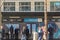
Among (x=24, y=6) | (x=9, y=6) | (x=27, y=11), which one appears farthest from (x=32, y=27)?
(x=9, y=6)

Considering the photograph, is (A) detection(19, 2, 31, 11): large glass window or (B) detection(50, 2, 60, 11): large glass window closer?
(B) detection(50, 2, 60, 11): large glass window

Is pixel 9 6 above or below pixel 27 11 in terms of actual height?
above

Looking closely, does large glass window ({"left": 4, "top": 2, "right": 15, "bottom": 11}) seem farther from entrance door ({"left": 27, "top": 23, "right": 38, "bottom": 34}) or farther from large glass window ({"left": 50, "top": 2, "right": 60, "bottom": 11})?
entrance door ({"left": 27, "top": 23, "right": 38, "bottom": 34})

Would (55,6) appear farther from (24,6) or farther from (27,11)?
(24,6)

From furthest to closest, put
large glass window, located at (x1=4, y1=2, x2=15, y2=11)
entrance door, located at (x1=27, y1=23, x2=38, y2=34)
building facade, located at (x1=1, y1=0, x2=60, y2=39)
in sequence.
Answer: large glass window, located at (x1=4, y1=2, x2=15, y2=11) < building facade, located at (x1=1, y1=0, x2=60, y2=39) < entrance door, located at (x1=27, y1=23, x2=38, y2=34)

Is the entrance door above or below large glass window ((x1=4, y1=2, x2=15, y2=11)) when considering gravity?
below

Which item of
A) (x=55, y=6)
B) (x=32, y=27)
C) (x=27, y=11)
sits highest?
(x=55, y=6)

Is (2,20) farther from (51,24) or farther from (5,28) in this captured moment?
(51,24)

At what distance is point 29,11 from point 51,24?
581 centimetres

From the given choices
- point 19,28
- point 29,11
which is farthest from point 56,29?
point 29,11

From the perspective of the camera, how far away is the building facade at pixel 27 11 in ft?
104

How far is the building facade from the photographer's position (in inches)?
1243

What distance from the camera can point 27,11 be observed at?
106 ft

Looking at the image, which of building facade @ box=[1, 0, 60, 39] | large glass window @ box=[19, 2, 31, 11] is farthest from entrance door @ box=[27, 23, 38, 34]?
large glass window @ box=[19, 2, 31, 11]
